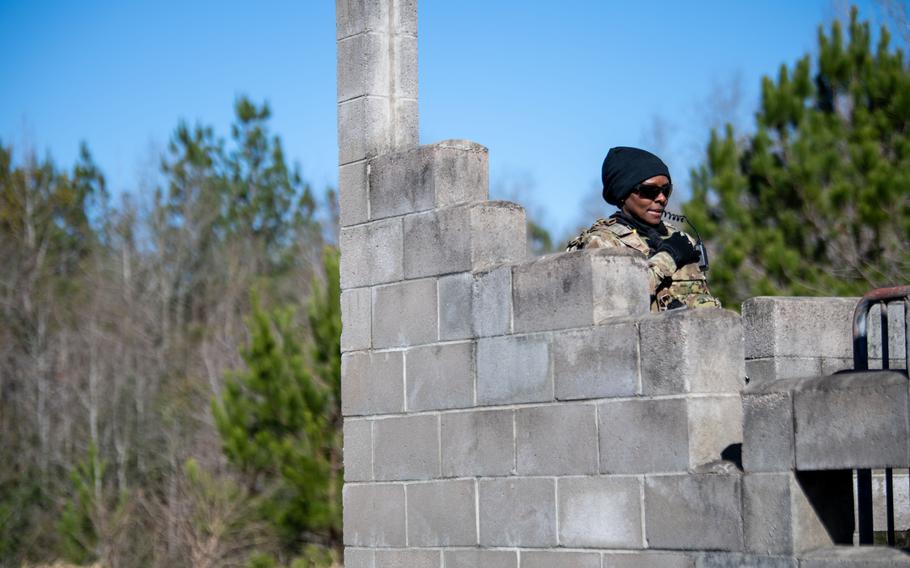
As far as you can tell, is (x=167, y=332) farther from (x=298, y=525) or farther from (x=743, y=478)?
(x=743, y=478)

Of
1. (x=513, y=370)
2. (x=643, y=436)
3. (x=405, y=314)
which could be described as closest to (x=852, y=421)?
(x=643, y=436)

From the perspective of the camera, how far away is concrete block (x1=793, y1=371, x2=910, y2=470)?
500cm

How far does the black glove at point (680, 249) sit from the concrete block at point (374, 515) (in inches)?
77.6

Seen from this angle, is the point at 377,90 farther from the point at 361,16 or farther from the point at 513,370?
the point at 513,370

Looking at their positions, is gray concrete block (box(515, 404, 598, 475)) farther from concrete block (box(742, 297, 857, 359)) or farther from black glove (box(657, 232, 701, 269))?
concrete block (box(742, 297, 857, 359))

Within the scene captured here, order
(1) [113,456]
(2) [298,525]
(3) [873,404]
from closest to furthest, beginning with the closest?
1. (3) [873,404]
2. (2) [298,525]
3. (1) [113,456]

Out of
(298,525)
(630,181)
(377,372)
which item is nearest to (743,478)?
(630,181)

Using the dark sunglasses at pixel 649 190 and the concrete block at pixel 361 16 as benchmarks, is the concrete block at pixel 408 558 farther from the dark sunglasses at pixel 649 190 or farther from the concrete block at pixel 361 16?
the concrete block at pixel 361 16

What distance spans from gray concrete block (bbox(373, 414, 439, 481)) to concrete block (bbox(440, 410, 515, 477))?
96mm

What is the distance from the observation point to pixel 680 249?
7355 mm

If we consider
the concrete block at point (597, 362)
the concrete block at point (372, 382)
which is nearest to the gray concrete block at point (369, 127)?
the concrete block at point (372, 382)

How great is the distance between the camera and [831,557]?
205 inches

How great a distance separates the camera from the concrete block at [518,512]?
6.56m

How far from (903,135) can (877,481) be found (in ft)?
35.8
